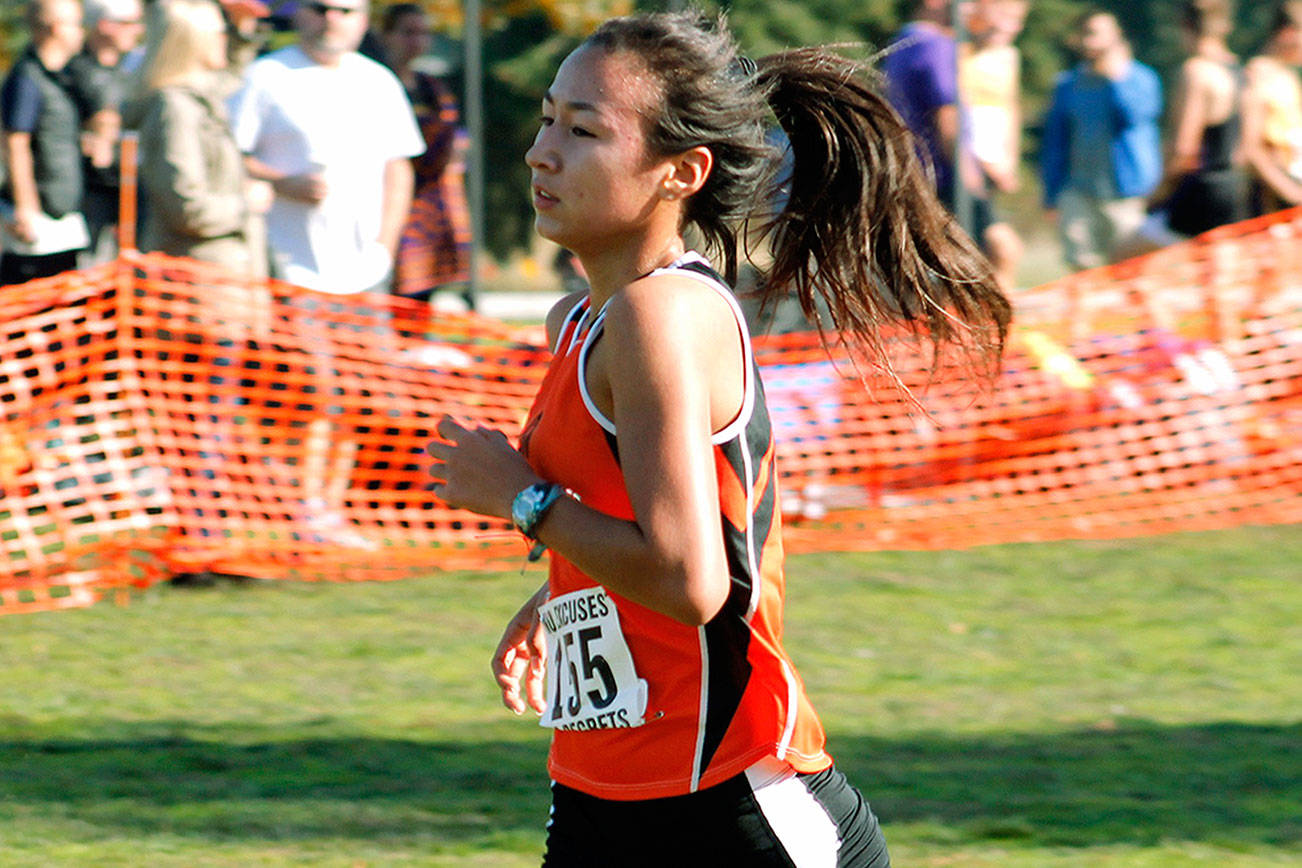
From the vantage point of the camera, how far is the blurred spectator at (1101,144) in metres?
9.83

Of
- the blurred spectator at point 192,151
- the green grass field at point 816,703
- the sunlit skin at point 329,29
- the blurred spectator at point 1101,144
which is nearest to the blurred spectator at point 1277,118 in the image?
the blurred spectator at point 1101,144

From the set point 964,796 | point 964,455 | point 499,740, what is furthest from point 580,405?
point 964,455

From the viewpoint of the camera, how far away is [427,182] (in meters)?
8.54

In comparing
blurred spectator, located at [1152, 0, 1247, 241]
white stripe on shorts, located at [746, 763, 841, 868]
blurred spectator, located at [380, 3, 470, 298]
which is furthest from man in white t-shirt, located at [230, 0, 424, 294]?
white stripe on shorts, located at [746, 763, 841, 868]

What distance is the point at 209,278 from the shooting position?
271 inches

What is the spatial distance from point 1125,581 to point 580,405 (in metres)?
4.72

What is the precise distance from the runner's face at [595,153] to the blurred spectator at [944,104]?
5999 mm

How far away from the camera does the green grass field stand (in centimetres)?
409

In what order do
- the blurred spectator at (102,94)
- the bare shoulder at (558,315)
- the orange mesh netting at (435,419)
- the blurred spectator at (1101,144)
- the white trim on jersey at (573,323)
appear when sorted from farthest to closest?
1. the blurred spectator at (1101,144)
2. the blurred spectator at (102,94)
3. the orange mesh netting at (435,419)
4. the bare shoulder at (558,315)
5. the white trim on jersey at (573,323)

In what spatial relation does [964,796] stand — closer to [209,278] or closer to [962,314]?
[962,314]

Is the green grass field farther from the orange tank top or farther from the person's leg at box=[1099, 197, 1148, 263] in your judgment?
the person's leg at box=[1099, 197, 1148, 263]

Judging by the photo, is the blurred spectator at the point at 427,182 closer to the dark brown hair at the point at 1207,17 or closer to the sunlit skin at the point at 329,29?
the sunlit skin at the point at 329,29

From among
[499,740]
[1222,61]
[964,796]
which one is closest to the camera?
[964,796]

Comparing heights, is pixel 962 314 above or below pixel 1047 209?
above
